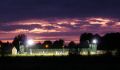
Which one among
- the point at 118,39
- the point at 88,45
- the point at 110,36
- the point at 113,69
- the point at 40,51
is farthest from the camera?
the point at 110,36

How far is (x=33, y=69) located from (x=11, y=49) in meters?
67.0

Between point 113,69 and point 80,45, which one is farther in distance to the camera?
point 80,45

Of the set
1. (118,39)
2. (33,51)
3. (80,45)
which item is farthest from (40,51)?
(118,39)

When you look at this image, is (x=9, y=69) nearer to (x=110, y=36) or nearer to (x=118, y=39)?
(x=118, y=39)

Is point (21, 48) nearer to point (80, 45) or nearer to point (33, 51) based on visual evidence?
point (33, 51)

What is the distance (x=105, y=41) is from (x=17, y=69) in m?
117

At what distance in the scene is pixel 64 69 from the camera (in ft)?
144

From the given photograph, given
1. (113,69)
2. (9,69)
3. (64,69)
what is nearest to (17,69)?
(9,69)

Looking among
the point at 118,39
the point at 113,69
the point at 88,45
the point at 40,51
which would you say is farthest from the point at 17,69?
the point at 118,39

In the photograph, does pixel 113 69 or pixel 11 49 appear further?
pixel 11 49

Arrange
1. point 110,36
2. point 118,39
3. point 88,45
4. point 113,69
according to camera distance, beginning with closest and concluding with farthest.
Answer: point 113,69 → point 88,45 → point 118,39 → point 110,36

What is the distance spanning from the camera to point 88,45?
113 meters

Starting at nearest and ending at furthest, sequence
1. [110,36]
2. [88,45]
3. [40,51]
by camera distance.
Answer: [40,51]
[88,45]
[110,36]

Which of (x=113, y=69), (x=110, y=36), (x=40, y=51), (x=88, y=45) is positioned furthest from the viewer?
(x=110, y=36)
